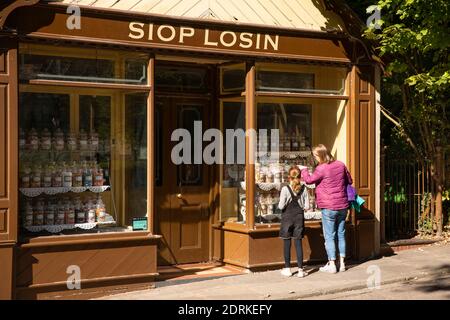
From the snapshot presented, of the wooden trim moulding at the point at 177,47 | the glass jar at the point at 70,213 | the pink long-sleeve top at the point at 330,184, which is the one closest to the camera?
the wooden trim moulding at the point at 177,47

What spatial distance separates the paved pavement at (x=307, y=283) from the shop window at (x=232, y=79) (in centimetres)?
295

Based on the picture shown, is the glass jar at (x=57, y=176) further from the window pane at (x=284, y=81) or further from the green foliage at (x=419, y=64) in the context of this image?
the green foliage at (x=419, y=64)

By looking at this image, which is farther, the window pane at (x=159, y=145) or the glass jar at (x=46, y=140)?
the window pane at (x=159, y=145)

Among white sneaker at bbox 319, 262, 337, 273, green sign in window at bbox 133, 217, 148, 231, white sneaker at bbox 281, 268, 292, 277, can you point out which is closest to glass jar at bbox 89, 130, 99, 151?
green sign in window at bbox 133, 217, 148, 231

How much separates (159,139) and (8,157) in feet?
9.88

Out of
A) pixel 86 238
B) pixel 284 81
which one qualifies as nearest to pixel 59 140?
pixel 86 238

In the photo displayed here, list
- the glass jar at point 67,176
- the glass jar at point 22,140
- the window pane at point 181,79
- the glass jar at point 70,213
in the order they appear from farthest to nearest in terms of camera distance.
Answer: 1. the window pane at point 181,79
2. the glass jar at point 67,176
3. the glass jar at point 70,213
4. the glass jar at point 22,140

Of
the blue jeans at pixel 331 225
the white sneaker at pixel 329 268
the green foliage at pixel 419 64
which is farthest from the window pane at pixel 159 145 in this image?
the green foliage at pixel 419 64

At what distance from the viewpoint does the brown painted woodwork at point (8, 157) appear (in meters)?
8.20

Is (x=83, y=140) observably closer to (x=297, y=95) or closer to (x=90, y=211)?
(x=90, y=211)

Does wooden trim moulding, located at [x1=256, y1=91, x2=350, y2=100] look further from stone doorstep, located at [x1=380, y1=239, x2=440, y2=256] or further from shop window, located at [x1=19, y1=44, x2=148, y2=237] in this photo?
stone doorstep, located at [x1=380, y1=239, x2=440, y2=256]

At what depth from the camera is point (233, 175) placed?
11102 mm

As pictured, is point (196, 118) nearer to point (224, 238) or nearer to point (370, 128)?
point (224, 238)
